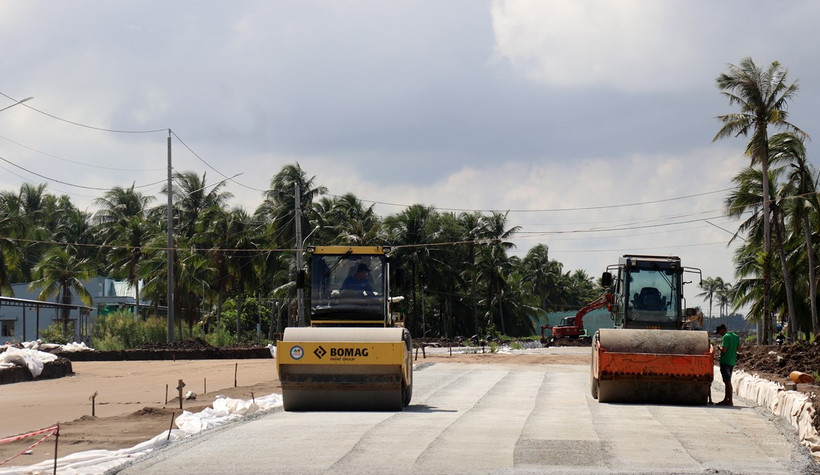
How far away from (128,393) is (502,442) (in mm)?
15898

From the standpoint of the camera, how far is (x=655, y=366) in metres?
→ 19.0

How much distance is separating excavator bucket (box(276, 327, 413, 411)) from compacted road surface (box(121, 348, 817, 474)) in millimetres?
475

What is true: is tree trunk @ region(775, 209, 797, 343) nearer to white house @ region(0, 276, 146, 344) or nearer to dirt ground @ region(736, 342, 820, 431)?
dirt ground @ region(736, 342, 820, 431)

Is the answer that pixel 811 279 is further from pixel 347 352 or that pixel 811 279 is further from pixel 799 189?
pixel 347 352

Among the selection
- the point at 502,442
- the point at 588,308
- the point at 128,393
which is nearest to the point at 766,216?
the point at 588,308

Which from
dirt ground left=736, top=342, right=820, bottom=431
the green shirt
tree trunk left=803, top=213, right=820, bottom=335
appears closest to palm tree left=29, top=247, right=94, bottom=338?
tree trunk left=803, top=213, right=820, bottom=335

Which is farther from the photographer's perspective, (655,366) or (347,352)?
(655,366)

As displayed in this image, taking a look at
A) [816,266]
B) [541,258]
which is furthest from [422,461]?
[541,258]

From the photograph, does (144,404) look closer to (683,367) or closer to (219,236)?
(683,367)

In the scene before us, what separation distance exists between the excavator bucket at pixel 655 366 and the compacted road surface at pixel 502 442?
36cm

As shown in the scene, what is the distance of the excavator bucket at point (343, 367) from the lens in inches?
693

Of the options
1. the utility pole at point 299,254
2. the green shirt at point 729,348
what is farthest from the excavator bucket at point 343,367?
the utility pole at point 299,254

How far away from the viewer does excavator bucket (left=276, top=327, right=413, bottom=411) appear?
57.7 feet

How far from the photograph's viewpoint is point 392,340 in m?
17.7
